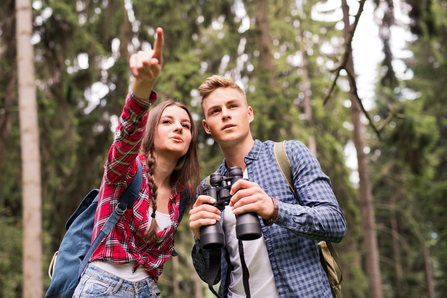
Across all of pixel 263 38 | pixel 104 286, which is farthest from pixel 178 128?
pixel 263 38

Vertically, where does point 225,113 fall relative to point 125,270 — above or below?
above

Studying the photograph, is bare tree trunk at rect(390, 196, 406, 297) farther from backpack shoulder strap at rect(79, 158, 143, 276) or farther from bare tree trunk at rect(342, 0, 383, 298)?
backpack shoulder strap at rect(79, 158, 143, 276)

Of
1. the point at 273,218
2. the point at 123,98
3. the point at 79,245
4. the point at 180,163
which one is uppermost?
the point at 123,98

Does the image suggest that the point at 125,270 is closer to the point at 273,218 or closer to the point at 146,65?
the point at 273,218

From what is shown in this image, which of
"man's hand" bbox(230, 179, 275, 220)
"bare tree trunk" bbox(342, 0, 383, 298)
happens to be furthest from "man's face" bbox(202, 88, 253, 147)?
"bare tree trunk" bbox(342, 0, 383, 298)

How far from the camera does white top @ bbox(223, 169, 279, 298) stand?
1939mm

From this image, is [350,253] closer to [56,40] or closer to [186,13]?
[186,13]

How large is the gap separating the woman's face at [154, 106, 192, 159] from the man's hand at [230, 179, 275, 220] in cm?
77

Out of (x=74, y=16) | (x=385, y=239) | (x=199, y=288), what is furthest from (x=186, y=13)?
(x=385, y=239)

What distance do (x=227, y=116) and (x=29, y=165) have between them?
476cm

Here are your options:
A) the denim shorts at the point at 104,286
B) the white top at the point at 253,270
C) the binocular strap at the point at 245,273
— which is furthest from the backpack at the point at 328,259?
the denim shorts at the point at 104,286

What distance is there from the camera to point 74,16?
748 cm

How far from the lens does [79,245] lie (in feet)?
6.77

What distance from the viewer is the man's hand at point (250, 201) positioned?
1.64 metres
